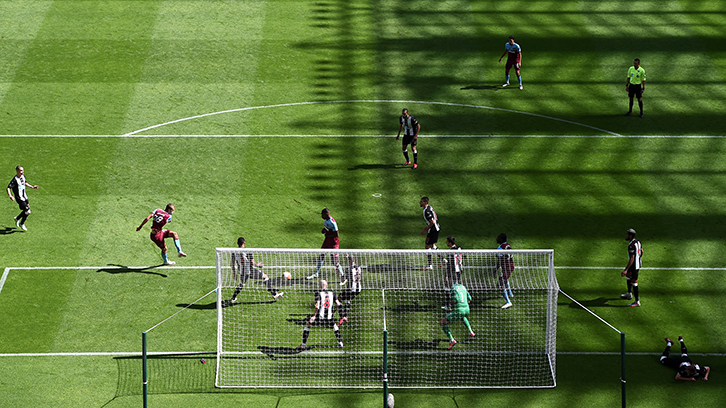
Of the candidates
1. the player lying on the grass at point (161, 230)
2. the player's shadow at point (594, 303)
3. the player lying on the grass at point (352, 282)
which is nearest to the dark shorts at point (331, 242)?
the player lying on the grass at point (352, 282)

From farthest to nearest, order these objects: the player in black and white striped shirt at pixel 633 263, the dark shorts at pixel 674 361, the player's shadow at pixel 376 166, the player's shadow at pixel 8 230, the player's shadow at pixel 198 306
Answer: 1. the player's shadow at pixel 376 166
2. the player's shadow at pixel 8 230
3. the player's shadow at pixel 198 306
4. the player in black and white striped shirt at pixel 633 263
5. the dark shorts at pixel 674 361

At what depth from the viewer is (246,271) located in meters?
22.1

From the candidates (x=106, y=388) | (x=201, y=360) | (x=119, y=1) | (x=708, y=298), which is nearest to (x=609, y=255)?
(x=708, y=298)

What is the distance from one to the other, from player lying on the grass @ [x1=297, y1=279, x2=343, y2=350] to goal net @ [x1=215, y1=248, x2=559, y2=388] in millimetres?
33

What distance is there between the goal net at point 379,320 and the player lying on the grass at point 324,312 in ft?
0.11

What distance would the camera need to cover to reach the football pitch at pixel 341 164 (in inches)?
845

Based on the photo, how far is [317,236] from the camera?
84.4 ft

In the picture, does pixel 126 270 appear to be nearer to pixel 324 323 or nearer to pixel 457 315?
pixel 324 323

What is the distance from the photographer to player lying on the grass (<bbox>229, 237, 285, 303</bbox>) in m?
21.8

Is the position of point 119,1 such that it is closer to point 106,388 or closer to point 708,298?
point 106,388

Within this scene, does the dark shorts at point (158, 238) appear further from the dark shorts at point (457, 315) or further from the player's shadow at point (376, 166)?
the dark shorts at point (457, 315)

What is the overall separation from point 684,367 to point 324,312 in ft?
26.4

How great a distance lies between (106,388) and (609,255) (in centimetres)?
1332

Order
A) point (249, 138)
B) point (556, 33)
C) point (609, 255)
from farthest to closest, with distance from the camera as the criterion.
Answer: point (556, 33), point (249, 138), point (609, 255)
